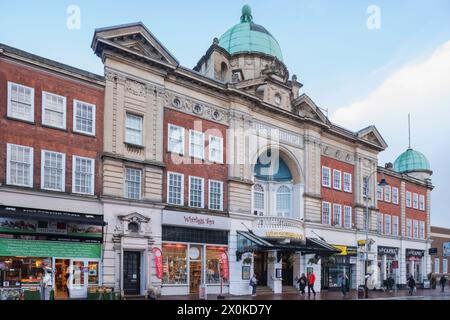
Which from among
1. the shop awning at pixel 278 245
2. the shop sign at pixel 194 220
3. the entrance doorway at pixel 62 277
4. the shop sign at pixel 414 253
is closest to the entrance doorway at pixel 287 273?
A: the shop awning at pixel 278 245

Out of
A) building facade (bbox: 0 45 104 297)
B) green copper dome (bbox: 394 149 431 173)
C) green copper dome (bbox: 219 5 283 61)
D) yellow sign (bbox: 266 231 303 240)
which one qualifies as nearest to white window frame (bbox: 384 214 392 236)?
green copper dome (bbox: 394 149 431 173)

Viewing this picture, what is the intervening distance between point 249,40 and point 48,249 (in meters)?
28.3


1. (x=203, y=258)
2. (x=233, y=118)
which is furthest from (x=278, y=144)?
(x=203, y=258)

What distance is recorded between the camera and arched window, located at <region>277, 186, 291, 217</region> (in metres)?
40.3

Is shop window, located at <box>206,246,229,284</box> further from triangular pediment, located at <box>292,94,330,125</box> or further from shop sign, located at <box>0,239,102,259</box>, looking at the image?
triangular pediment, located at <box>292,94,330,125</box>

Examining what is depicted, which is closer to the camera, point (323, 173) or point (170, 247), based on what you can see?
point (170, 247)

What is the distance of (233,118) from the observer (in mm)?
34969

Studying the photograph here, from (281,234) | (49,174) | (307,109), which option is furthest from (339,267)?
(49,174)

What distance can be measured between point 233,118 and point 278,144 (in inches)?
205

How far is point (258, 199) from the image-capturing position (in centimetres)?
3884

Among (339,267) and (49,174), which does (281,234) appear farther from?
(49,174)

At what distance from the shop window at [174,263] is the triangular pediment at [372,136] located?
23649mm

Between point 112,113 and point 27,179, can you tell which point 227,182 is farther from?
point 27,179

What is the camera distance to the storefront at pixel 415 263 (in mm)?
53625
